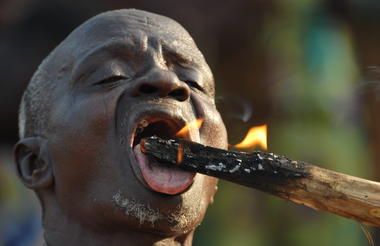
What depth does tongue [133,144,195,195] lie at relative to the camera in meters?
2.97

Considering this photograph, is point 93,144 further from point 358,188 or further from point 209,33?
point 209,33

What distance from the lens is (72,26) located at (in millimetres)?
6906

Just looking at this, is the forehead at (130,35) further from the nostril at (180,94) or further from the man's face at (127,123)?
the nostril at (180,94)

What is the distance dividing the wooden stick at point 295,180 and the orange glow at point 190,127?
199 millimetres

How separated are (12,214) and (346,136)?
3197mm

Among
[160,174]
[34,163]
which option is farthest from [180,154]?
[34,163]

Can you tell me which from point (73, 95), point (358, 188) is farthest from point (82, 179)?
point (358, 188)

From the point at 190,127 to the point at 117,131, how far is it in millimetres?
298

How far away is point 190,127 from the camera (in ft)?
10.4

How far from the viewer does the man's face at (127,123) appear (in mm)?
3016

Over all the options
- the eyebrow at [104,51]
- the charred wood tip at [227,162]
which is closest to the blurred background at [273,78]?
the eyebrow at [104,51]

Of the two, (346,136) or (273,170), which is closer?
(273,170)

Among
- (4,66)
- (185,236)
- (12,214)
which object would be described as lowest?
(12,214)

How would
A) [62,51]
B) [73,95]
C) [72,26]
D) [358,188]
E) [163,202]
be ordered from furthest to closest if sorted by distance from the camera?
[72,26] < [62,51] < [73,95] < [163,202] < [358,188]
